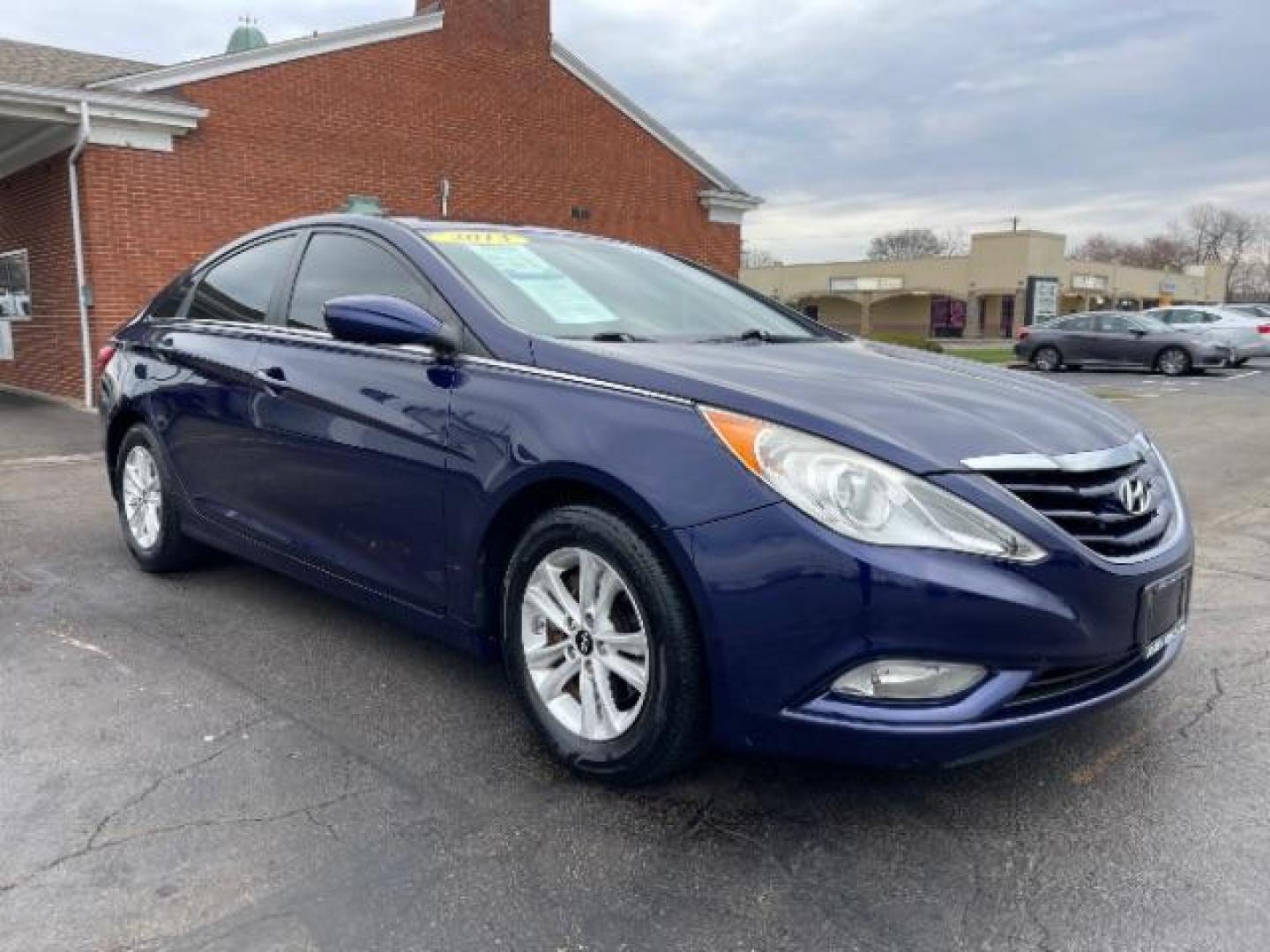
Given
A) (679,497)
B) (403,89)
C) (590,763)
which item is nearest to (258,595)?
(590,763)

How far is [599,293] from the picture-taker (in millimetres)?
3508

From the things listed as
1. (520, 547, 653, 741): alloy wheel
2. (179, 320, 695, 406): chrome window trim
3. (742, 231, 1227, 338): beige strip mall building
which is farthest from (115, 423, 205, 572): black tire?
(742, 231, 1227, 338): beige strip mall building

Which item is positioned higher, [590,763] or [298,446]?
[298,446]

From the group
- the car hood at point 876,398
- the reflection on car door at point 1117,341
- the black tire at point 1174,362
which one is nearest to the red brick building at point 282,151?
the car hood at point 876,398

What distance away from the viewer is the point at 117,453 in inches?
201

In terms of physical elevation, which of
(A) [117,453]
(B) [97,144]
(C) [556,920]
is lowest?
(C) [556,920]

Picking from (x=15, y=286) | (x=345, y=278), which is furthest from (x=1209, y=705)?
(x=15, y=286)

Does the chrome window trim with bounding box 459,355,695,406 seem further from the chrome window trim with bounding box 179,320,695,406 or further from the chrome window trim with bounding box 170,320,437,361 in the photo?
the chrome window trim with bounding box 170,320,437,361

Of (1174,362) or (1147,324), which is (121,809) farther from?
(1147,324)

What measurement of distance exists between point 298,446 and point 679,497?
69.8 inches

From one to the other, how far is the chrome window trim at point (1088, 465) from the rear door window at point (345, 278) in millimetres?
1766

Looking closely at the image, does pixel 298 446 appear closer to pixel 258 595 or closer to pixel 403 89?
pixel 258 595

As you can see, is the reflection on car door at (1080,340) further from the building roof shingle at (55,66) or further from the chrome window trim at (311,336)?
the chrome window trim at (311,336)

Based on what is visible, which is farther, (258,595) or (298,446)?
(258,595)
